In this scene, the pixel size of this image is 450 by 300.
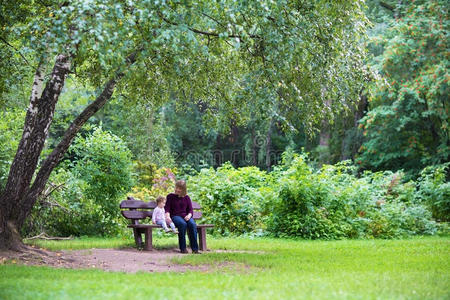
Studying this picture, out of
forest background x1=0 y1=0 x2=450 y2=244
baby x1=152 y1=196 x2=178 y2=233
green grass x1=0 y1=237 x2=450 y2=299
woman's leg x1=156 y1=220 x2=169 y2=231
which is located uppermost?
forest background x1=0 y1=0 x2=450 y2=244

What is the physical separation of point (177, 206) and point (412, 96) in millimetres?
17185

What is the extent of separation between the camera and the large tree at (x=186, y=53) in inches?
301

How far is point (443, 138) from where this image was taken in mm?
24734

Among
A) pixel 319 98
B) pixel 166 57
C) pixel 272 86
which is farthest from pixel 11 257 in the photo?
pixel 319 98

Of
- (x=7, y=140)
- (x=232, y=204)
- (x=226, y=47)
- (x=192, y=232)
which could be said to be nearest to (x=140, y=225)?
(x=192, y=232)

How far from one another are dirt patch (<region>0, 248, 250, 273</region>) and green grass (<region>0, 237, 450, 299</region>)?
1.15ft

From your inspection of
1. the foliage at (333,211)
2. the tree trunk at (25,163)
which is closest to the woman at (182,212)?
the tree trunk at (25,163)

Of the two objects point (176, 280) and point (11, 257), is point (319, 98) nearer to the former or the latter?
point (176, 280)

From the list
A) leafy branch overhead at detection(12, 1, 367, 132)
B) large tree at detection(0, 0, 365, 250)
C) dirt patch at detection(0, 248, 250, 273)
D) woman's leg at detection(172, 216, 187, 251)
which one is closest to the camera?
leafy branch overhead at detection(12, 1, 367, 132)

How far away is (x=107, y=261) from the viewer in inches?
362

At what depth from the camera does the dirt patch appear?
8500mm

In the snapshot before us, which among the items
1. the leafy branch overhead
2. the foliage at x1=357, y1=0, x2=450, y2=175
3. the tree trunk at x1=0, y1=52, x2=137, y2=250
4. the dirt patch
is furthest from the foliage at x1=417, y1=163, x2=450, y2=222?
the tree trunk at x1=0, y1=52, x2=137, y2=250

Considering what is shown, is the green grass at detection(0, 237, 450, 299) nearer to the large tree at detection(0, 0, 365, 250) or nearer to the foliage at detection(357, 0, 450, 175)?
the large tree at detection(0, 0, 365, 250)

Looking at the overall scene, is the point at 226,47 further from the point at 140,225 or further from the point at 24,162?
the point at 24,162
